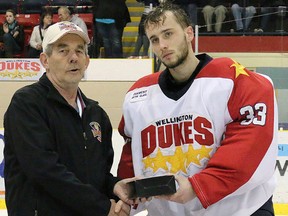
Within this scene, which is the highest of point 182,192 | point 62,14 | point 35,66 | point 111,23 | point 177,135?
point 62,14

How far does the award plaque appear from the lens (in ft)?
4.84

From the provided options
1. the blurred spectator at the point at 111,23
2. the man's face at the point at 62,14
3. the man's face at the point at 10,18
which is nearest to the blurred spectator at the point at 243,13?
the blurred spectator at the point at 111,23

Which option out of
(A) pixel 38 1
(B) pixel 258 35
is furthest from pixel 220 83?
(A) pixel 38 1

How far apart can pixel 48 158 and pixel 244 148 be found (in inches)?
21.3

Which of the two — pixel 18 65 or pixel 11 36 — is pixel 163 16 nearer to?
pixel 18 65

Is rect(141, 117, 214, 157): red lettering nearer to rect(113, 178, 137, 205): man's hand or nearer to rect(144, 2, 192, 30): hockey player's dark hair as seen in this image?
rect(113, 178, 137, 205): man's hand

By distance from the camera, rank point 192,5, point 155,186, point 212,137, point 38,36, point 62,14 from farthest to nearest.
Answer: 1. point 62,14
2. point 38,36
3. point 192,5
4. point 212,137
5. point 155,186

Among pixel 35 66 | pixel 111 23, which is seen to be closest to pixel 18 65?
pixel 35 66

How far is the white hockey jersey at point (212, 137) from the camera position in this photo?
155cm

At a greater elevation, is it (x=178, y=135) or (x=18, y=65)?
(x=178, y=135)

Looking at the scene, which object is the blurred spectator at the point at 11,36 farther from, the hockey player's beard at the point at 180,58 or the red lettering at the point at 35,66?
the hockey player's beard at the point at 180,58

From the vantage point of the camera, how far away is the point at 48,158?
1578 mm

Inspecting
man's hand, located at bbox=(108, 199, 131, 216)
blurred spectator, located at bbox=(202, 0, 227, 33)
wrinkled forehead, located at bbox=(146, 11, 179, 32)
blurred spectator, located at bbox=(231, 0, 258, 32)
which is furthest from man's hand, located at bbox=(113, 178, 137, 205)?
blurred spectator, located at bbox=(231, 0, 258, 32)

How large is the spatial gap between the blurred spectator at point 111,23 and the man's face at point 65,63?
4545mm
